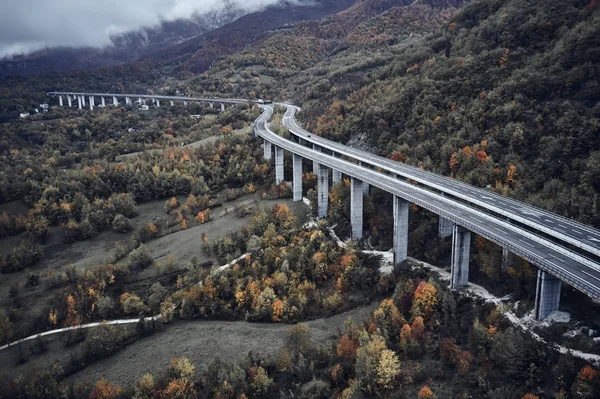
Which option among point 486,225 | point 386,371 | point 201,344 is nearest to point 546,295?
point 486,225

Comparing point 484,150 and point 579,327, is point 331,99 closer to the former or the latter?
point 484,150

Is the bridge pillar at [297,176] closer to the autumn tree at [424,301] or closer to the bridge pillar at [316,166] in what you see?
the bridge pillar at [316,166]

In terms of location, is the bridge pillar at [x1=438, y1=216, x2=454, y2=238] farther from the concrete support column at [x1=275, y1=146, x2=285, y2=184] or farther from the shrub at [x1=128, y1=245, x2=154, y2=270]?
the shrub at [x1=128, y1=245, x2=154, y2=270]

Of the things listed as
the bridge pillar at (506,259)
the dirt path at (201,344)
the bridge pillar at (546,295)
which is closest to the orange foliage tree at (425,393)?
the bridge pillar at (546,295)

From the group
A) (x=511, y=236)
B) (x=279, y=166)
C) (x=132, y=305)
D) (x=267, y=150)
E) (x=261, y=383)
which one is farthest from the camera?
(x=267, y=150)

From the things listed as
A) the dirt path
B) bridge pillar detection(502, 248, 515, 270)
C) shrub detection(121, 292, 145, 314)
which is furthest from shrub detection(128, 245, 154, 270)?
bridge pillar detection(502, 248, 515, 270)

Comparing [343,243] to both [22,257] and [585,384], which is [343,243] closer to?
[585,384]
